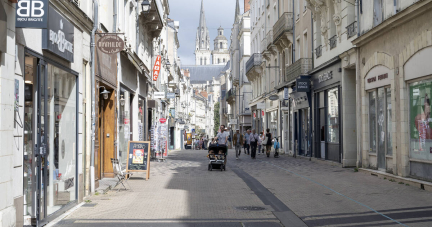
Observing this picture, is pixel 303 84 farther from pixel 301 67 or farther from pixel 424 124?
pixel 424 124

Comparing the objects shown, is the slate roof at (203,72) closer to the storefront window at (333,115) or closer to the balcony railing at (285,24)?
the balcony railing at (285,24)

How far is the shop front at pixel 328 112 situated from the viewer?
67.8 feet

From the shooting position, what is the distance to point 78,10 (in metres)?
9.92

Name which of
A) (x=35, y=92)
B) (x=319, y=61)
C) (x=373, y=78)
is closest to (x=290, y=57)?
(x=319, y=61)

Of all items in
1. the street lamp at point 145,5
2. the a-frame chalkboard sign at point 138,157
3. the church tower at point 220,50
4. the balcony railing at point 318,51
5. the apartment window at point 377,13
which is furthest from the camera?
the church tower at point 220,50

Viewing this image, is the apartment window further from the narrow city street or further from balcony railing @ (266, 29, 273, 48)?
balcony railing @ (266, 29, 273, 48)

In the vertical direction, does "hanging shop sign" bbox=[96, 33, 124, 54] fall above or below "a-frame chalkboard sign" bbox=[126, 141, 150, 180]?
above

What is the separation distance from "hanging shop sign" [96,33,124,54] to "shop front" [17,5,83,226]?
76.0 inches

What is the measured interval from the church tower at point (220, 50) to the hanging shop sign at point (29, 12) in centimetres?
17321

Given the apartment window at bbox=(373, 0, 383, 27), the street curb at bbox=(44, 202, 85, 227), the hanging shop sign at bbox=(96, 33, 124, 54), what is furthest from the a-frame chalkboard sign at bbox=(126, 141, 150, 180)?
the apartment window at bbox=(373, 0, 383, 27)

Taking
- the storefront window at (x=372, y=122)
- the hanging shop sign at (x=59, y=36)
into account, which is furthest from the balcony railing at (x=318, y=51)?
the hanging shop sign at (x=59, y=36)

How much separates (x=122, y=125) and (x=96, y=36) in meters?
6.03

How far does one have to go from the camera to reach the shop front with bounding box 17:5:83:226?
7.36 meters

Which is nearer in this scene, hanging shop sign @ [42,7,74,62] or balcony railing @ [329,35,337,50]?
hanging shop sign @ [42,7,74,62]
